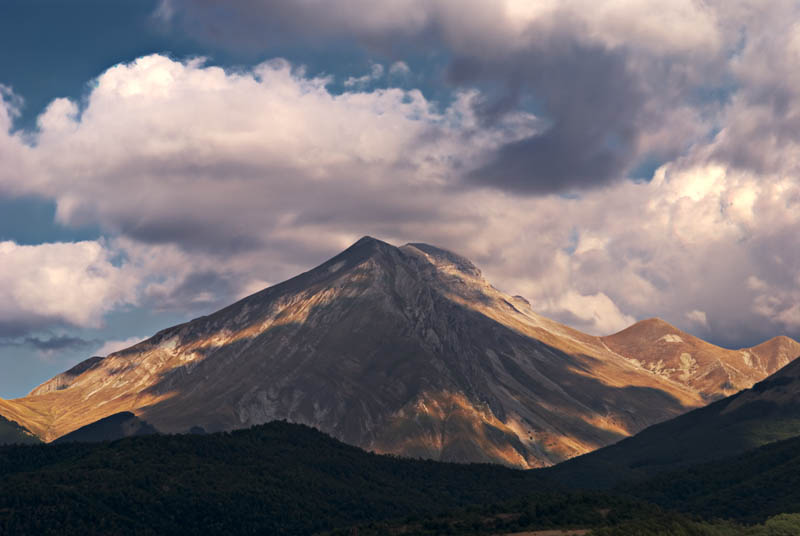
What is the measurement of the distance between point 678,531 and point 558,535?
939 inches

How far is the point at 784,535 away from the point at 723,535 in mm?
12160

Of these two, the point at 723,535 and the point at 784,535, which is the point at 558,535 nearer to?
the point at 723,535

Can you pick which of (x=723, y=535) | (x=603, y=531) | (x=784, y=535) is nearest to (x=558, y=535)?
(x=603, y=531)

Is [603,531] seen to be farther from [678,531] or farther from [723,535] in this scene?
[723,535]

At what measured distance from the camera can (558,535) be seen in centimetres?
19938

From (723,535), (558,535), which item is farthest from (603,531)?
(723,535)

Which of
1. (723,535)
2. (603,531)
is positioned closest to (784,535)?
(723,535)

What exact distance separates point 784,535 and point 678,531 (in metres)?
26.1

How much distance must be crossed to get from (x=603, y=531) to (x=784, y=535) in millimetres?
40445

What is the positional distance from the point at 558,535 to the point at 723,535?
33.4 meters

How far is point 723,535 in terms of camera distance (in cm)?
19962

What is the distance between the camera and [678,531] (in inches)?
7466

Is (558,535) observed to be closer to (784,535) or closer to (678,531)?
(678,531)
